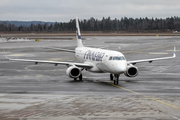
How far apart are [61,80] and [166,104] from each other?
15907mm

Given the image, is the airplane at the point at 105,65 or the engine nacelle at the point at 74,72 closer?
the airplane at the point at 105,65

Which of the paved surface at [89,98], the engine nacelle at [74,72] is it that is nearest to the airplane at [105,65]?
the engine nacelle at [74,72]

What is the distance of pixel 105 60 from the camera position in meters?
32.4

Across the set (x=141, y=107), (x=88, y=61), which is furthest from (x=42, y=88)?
(x=141, y=107)

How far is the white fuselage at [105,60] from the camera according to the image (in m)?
30.3

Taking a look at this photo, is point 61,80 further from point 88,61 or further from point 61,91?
point 61,91

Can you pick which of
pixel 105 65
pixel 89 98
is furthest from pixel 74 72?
pixel 89 98

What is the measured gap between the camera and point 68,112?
65.3 ft

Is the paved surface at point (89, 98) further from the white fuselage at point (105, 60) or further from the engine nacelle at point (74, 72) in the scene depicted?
the white fuselage at point (105, 60)

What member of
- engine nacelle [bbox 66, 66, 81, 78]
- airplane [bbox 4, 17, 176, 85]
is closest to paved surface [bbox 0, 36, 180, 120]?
engine nacelle [bbox 66, 66, 81, 78]

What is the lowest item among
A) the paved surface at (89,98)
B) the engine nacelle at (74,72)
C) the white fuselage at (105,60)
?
the paved surface at (89,98)

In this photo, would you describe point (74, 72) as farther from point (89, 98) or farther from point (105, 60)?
point (89, 98)

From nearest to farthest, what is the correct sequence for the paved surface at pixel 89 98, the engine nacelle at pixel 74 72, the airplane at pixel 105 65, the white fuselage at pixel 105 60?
the paved surface at pixel 89 98 < the white fuselage at pixel 105 60 < the airplane at pixel 105 65 < the engine nacelle at pixel 74 72

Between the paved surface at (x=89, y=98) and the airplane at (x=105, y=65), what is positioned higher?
the airplane at (x=105, y=65)
